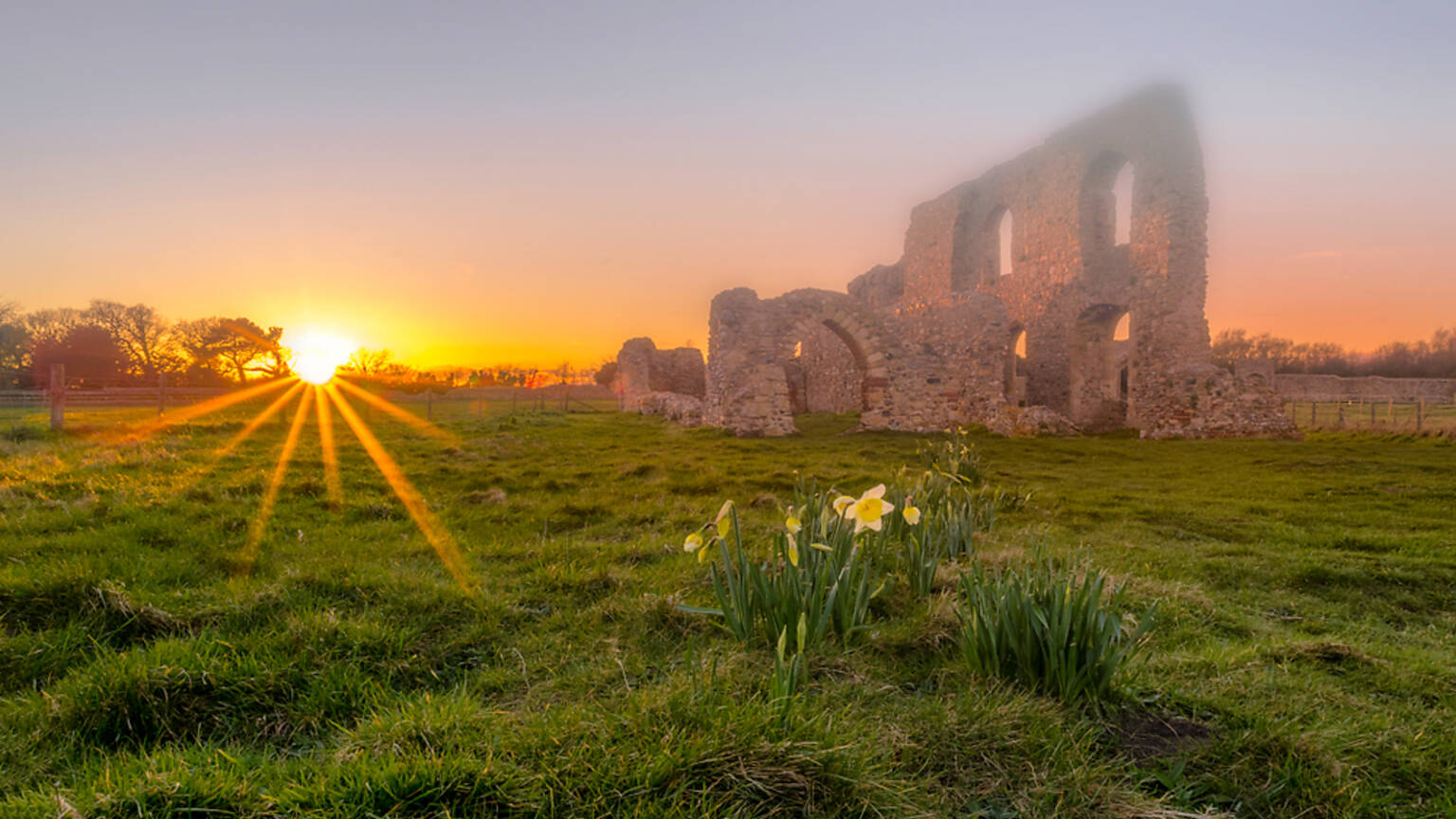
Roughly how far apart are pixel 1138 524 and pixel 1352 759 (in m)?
4.62

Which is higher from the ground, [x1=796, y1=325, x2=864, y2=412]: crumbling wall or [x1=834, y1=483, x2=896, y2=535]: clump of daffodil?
[x1=796, y1=325, x2=864, y2=412]: crumbling wall

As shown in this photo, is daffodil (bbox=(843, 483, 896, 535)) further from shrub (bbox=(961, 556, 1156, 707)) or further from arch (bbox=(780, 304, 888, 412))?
arch (bbox=(780, 304, 888, 412))

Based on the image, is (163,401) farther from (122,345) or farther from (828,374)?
(122,345)

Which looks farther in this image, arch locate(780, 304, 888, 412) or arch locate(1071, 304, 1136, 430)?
arch locate(1071, 304, 1136, 430)

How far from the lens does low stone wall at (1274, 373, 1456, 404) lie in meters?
29.6

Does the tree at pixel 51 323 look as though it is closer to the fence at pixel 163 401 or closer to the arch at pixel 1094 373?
the fence at pixel 163 401

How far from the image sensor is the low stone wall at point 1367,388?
2964 cm

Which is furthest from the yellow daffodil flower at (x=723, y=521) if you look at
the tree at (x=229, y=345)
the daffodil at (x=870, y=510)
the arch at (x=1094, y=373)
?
the tree at (x=229, y=345)

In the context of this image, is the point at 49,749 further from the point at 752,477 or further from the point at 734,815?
the point at 752,477

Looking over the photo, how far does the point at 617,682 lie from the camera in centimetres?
263

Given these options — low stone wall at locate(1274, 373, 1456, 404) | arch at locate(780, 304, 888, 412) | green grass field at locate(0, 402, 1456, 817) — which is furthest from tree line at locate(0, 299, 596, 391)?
low stone wall at locate(1274, 373, 1456, 404)

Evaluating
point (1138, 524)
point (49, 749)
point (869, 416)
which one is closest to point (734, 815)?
point (49, 749)

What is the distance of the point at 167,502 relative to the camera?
5.72 m

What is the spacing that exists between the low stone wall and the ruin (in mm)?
15826
